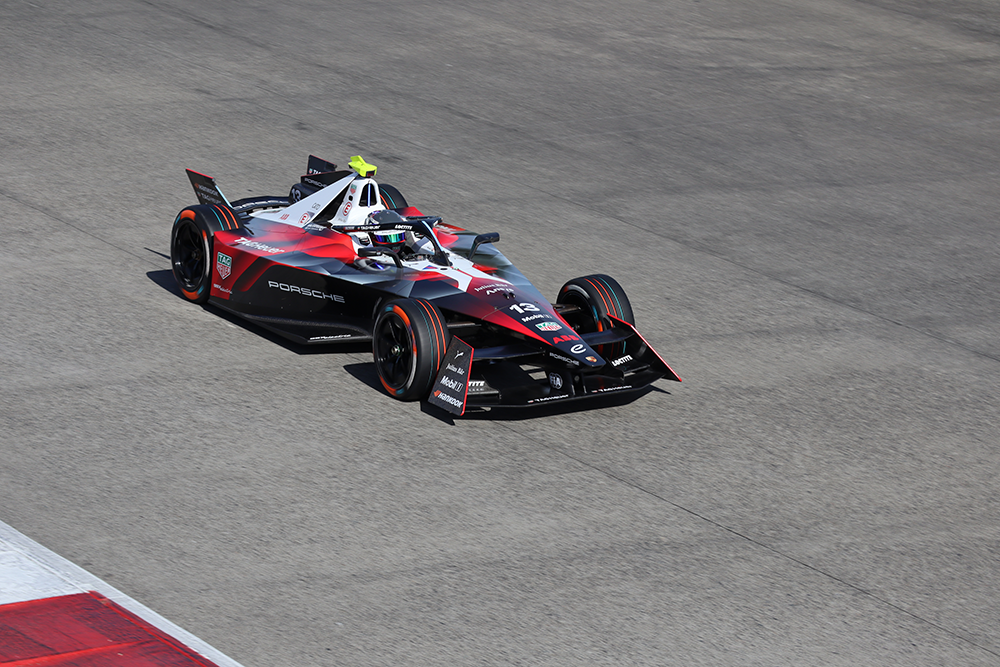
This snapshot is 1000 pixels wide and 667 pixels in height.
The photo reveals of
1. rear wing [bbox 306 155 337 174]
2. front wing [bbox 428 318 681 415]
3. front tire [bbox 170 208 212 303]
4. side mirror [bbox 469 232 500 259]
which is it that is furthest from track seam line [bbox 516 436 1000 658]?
rear wing [bbox 306 155 337 174]

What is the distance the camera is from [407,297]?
945 centimetres

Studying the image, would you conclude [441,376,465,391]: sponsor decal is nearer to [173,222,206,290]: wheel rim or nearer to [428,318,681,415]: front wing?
[428,318,681,415]: front wing

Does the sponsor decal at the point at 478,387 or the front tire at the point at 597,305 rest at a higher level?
the front tire at the point at 597,305

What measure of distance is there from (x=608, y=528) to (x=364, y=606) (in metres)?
1.67

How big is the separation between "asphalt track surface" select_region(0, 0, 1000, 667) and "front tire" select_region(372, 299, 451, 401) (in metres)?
0.19

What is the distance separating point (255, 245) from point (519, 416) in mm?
2790

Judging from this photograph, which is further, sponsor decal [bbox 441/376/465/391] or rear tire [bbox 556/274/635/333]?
rear tire [bbox 556/274/635/333]

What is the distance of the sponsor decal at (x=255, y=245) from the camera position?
1032 cm

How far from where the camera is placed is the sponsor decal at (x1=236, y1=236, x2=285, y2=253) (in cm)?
1032

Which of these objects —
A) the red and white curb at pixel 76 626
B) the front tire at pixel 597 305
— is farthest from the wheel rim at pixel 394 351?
the red and white curb at pixel 76 626

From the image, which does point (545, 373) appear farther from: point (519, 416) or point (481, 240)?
point (481, 240)

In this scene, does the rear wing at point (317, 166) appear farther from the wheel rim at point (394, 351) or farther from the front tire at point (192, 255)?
the wheel rim at point (394, 351)

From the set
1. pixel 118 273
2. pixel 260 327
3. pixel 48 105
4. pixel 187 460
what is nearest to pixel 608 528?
pixel 187 460

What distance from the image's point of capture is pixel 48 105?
52.4ft
